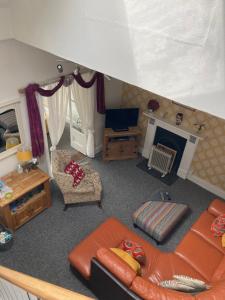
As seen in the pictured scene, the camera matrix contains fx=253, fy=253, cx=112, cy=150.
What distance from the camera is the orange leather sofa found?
2.60 m

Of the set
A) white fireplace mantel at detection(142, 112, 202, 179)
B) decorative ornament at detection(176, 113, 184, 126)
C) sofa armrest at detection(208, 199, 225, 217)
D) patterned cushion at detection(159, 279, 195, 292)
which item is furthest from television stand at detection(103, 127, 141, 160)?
patterned cushion at detection(159, 279, 195, 292)

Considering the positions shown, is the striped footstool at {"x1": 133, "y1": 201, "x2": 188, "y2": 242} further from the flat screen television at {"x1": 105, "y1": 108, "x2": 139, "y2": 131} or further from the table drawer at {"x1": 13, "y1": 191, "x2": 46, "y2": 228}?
the flat screen television at {"x1": 105, "y1": 108, "x2": 139, "y2": 131}

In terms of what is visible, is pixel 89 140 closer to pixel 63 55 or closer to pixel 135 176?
pixel 135 176

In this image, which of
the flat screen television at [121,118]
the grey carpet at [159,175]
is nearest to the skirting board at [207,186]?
the grey carpet at [159,175]

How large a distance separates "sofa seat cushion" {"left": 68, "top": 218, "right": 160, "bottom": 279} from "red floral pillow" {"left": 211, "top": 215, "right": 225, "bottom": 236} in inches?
37.0

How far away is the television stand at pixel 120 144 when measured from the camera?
558 cm

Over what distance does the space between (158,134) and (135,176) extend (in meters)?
1.07

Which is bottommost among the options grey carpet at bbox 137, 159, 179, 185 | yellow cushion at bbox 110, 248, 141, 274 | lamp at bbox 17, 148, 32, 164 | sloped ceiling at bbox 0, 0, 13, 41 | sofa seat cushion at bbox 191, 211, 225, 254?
grey carpet at bbox 137, 159, 179, 185

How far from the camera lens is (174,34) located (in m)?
1.81

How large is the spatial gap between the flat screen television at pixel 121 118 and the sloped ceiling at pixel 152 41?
2.75 metres

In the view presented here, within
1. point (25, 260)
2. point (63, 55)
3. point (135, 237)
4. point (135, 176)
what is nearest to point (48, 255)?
point (25, 260)

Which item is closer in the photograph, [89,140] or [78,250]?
[78,250]

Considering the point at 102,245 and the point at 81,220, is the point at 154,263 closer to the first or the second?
the point at 102,245

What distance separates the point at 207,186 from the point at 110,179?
2.04 metres
